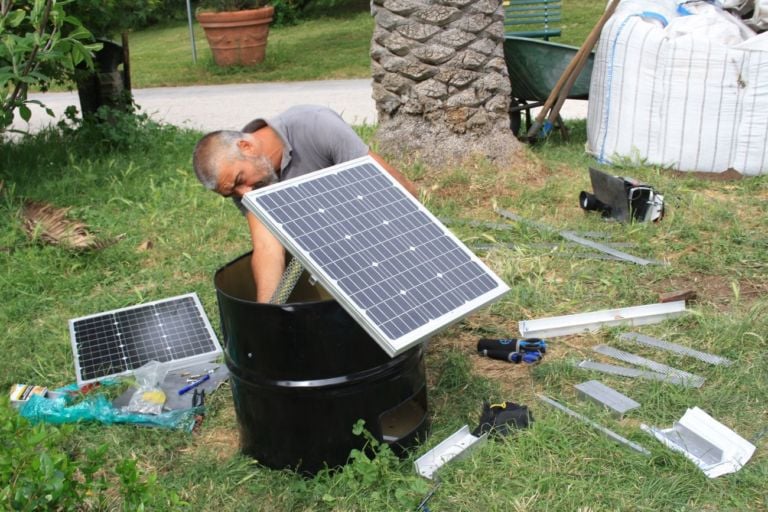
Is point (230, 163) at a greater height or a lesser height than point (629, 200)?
greater

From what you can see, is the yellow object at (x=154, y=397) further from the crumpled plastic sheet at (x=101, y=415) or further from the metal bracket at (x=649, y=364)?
the metal bracket at (x=649, y=364)

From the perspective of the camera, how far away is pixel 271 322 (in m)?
2.99

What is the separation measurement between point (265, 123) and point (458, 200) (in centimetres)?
258

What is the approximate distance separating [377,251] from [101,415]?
1551 millimetres

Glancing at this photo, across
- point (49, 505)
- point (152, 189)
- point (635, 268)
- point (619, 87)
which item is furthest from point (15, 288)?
point (619, 87)

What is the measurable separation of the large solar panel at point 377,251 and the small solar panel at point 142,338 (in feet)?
4.71

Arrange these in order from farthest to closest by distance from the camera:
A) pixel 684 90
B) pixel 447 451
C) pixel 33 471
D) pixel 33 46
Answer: pixel 684 90 → pixel 33 46 → pixel 447 451 → pixel 33 471

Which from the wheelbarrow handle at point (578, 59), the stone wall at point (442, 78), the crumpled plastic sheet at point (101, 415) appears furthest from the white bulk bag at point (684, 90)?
the crumpled plastic sheet at point (101, 415)

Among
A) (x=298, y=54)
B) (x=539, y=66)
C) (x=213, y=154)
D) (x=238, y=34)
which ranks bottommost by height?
(x=298, y=54)

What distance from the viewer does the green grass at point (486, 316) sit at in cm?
310

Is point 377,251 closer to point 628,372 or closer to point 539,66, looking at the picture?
point 628,372

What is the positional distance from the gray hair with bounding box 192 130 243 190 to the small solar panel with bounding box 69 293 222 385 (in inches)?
43.4

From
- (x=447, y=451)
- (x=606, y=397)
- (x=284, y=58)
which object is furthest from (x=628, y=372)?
(x=284, y=58)

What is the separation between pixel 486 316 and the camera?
178 inches
